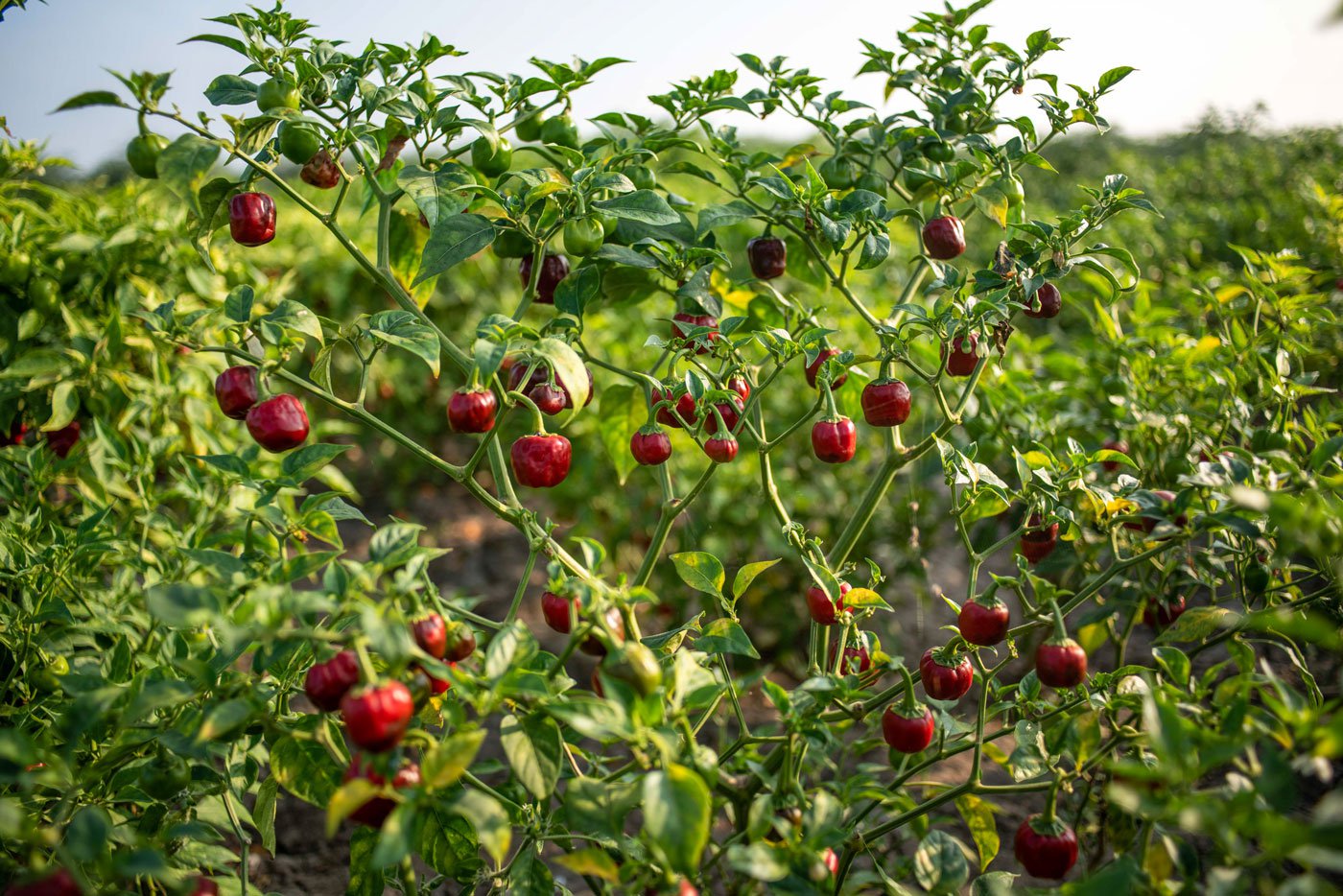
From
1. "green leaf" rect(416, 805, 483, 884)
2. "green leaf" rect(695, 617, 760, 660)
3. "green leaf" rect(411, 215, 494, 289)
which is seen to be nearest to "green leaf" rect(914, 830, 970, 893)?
"green leaf" rect(695, 617, 760, 660)

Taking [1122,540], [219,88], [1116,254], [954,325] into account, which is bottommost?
[1122,540]

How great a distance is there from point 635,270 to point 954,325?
547 millimetres

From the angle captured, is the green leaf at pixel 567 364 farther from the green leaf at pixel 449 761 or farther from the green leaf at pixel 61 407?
the green leaf at pixel 61 407

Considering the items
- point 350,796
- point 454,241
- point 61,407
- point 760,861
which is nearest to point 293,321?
point 454,241

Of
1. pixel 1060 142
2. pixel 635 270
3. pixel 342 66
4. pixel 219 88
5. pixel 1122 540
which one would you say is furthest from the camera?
pixel 1060 142

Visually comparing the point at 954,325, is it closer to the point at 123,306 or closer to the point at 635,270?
the point at 635,270

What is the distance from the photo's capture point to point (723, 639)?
1.17 m

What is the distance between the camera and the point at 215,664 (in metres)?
1.04

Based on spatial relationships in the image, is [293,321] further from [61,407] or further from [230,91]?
[61,407]

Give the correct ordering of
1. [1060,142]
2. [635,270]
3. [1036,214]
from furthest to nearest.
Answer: [1060,142], [1036,214], [635,270]

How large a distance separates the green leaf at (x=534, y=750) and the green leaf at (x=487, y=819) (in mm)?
66

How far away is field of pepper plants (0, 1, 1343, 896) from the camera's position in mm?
895

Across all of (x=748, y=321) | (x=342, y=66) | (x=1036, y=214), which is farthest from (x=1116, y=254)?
(x=1036, y=214)

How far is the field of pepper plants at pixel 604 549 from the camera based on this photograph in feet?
2.93
